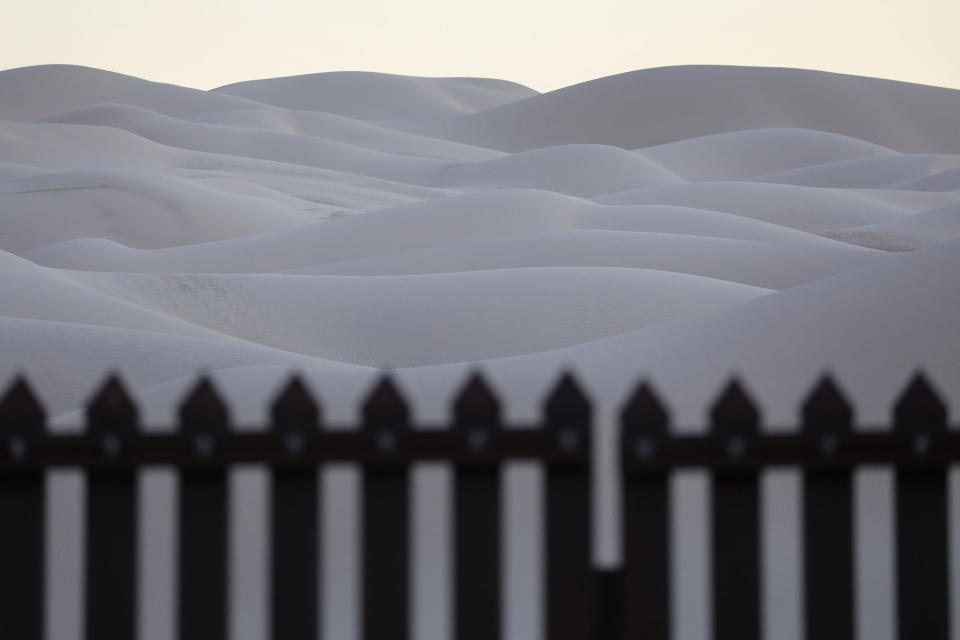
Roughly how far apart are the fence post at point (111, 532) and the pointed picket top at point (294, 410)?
0.82 feet

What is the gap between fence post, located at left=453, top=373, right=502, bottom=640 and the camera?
6.59 feet

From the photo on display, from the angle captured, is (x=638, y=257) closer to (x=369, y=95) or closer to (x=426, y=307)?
(x=426, y=307)

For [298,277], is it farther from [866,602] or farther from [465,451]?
[465,451]

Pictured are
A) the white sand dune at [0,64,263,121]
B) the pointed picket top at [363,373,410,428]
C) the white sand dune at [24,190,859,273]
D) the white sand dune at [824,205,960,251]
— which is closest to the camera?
the pointed picket top at [363,373,410,428]

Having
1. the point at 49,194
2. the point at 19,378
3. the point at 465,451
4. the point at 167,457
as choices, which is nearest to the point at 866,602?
the point at 465,451

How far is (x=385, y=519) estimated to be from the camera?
2.07 meters

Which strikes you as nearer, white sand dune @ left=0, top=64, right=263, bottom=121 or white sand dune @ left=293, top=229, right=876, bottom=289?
white sand dune @ left=293, top=229, right=876, bottom=289

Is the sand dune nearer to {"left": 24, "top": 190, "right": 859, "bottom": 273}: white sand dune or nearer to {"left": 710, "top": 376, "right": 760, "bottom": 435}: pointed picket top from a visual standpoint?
{"left": 24, "top": 190, "right": 859, "bottom": 273}: white sand dune

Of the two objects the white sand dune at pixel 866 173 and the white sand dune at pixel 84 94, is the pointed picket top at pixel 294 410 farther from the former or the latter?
the white sand dune at pixel 84 94

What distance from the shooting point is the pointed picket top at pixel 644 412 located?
2014 mm

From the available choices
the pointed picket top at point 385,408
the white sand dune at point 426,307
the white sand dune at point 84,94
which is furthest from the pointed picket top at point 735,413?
the white sand dune at point 84,94

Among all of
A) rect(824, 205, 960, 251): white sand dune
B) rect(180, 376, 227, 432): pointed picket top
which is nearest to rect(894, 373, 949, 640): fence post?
rect(180, 376, 227, 432): pointed picket top

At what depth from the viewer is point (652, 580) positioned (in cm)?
209

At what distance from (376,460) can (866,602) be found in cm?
167
